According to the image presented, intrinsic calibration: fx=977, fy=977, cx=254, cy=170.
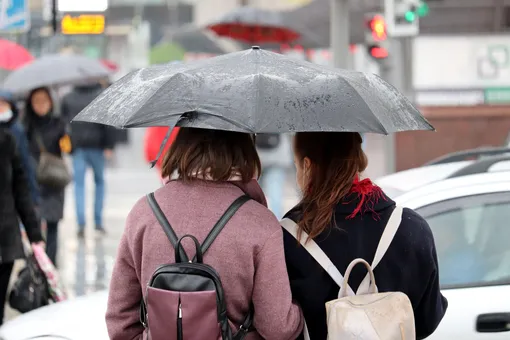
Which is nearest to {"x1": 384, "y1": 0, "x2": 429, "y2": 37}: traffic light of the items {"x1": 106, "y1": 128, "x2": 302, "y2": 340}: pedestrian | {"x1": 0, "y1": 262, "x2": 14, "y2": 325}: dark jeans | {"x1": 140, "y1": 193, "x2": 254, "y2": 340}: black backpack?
{"x1": 0, "y1": 262, "x2": 14, "y2": 325}: dark jeans

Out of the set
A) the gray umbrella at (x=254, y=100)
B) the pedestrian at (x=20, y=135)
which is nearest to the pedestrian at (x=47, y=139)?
the pedestrian at (x=20, y=135)

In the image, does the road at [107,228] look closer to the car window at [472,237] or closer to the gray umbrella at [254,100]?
the gray umbrella at [254,100]

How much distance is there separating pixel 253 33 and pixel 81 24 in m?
8.12

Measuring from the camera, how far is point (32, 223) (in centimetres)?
607

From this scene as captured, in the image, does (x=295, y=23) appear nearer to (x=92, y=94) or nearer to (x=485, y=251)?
(x=92, y=94)

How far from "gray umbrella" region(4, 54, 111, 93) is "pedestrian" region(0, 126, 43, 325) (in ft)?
8.36

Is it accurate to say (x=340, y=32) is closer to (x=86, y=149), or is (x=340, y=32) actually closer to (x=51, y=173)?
(x=51, y=173)

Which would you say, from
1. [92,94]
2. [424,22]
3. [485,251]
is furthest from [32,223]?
[424,22]

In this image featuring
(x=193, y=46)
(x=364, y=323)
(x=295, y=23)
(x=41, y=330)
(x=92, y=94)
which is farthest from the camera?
(x=193, y=46)

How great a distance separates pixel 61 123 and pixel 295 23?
5230 millimetres

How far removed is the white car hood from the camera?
414 centimetres

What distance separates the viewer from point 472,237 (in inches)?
172

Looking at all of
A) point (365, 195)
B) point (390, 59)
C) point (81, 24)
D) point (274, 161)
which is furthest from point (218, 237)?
point (81, 24)

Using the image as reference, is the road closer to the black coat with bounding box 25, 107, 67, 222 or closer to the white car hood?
the black coat with bounding box 25, 107, 67, 222
